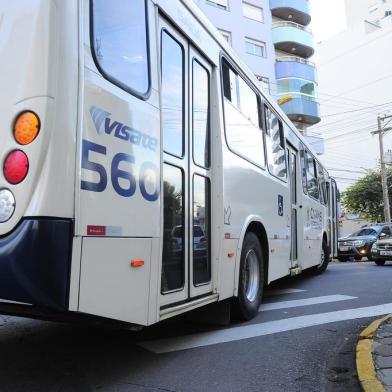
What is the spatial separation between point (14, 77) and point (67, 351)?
9.11 feet

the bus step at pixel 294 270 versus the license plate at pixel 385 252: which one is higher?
the license plate at pixel 385 252

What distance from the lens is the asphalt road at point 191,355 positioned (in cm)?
396

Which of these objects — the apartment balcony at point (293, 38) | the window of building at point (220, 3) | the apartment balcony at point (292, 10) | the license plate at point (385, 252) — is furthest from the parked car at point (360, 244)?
the apartment balcony at point (292, 10)

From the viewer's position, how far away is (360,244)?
65.5 ft

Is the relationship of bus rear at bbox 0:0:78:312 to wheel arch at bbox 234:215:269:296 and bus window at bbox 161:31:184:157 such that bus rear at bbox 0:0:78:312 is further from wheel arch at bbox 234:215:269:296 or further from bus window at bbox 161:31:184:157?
wheel arch at bbox 234:215:269:296

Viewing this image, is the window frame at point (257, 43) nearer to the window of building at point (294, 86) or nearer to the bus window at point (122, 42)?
the window of building at point (294, 86)

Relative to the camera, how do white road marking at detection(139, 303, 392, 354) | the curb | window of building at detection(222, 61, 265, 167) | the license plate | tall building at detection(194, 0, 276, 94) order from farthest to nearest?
tall building at detection(194, 0, 276, 94), the license plate, window of building at detection(222, 61, 265, 167), white road marking at detection(139, 303, 392, 354), the curb

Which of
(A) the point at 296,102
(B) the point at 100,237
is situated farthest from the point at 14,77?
(A) the point at 296,102

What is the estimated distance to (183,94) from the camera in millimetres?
4582

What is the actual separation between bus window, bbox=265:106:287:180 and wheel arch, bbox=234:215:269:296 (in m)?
1.08

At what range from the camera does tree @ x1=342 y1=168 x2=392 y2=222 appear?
127ft

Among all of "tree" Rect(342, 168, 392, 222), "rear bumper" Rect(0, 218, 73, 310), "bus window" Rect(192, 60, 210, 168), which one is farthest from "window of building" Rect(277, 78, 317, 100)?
"rear bumper" Rect(0, 218, 73, 310)

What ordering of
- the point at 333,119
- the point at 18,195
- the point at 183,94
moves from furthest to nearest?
1. the point at 333,119
2. the point at 183,94
3. the point at 18,195

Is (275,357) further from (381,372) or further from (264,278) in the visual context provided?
(264,278)
